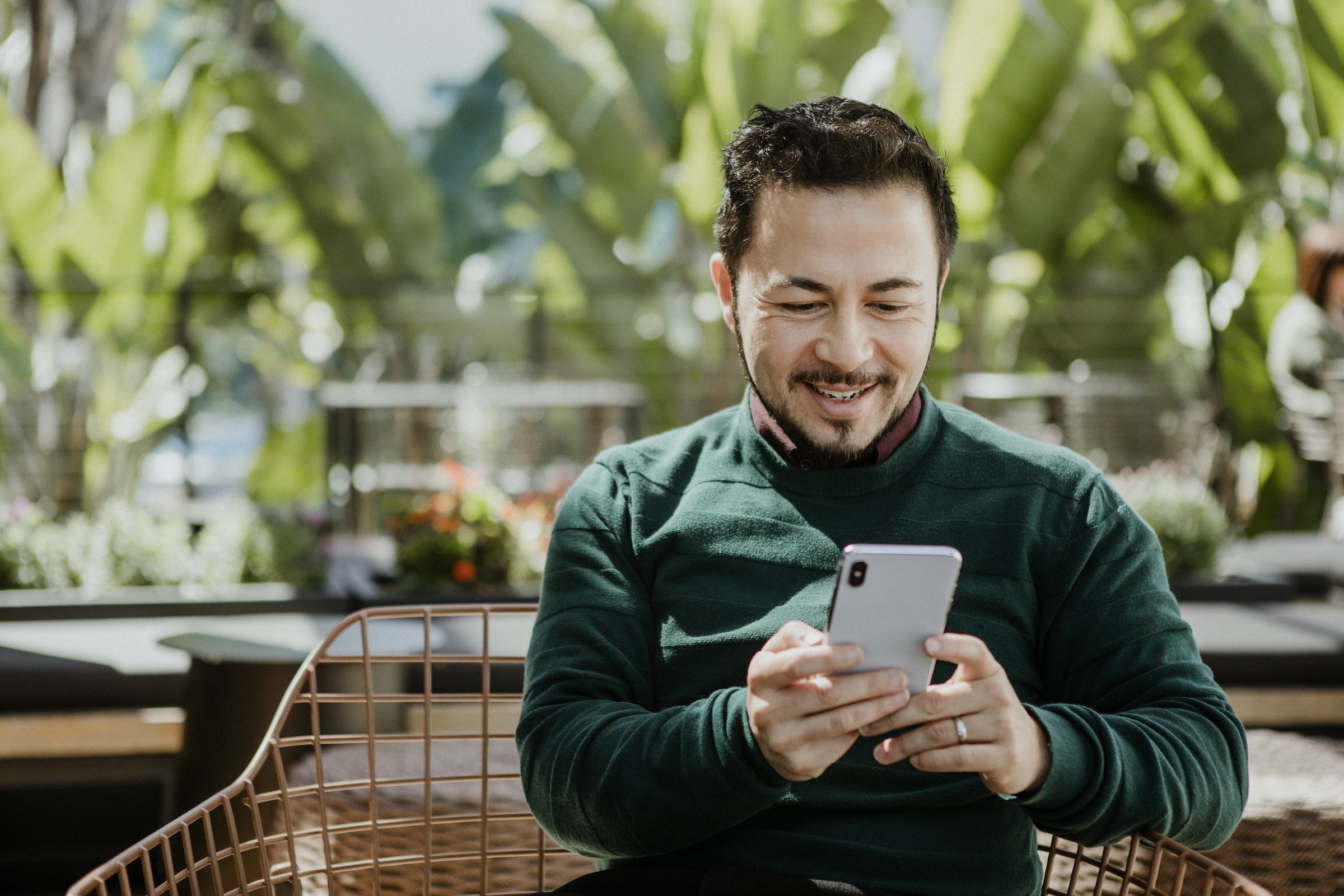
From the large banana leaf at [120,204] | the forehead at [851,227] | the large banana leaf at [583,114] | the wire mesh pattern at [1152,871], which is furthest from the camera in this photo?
the large banana leaf at [583,114]

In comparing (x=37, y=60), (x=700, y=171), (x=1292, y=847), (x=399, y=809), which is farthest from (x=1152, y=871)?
(x=37, y=60)

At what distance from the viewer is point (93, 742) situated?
302cm

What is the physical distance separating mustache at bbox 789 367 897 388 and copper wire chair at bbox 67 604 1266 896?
493mm

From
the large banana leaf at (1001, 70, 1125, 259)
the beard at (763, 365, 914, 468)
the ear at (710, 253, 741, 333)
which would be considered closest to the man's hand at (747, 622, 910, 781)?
the beard at (763, 365, 914, 468)

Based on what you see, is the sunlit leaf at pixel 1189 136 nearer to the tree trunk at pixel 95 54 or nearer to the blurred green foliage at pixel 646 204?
the blurred green foliage at pixel 646 204

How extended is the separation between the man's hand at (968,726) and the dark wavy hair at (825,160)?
1.52 ft

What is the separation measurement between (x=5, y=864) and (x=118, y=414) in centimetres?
355

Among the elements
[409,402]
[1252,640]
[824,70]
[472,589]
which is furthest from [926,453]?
[824,70]

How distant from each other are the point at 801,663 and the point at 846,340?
0.38m

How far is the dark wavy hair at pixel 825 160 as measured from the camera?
4.13ft

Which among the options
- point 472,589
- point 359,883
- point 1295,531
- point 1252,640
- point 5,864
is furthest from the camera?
point 1295,531

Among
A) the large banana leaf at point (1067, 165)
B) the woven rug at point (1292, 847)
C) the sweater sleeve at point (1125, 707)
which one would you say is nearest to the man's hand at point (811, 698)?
the sweater sleeve at point (1125, 707)

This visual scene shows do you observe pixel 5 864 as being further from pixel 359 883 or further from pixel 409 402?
pixel 409 402

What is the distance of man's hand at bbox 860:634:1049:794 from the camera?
103 centimetres
